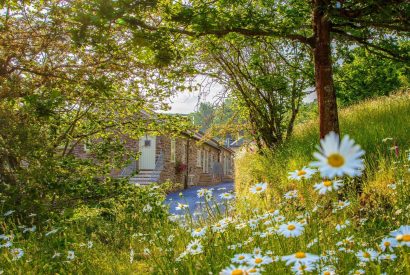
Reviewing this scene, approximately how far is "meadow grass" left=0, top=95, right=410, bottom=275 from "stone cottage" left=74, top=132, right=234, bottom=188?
34.9 feet

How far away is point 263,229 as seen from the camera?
2.96 m

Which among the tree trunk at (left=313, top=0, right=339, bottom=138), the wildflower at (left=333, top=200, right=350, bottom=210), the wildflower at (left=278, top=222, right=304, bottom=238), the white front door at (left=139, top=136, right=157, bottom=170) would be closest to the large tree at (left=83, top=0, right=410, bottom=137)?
the tree trunk at (left=313, top=0, right=339, bottom=138)

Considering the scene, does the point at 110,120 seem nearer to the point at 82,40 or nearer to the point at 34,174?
the point at 34,174

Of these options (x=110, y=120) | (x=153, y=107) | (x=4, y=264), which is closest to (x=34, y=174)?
(x=4, y=264)

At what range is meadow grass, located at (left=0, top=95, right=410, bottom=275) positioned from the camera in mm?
2082

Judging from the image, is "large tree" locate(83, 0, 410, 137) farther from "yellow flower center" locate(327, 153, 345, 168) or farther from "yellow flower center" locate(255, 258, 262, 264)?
"yellow flower center" locate(327, 153, 345, 168)

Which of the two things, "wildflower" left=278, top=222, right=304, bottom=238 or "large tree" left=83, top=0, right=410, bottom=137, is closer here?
"wildflower" left=278, top=222, right=304, bottom=238

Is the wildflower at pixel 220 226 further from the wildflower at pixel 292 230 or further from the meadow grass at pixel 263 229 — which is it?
the wildflower at pixel 292 230

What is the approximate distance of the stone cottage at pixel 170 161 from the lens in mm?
20609

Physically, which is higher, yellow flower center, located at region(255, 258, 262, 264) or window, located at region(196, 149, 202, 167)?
window, located at region(196, 149, 202, 167)

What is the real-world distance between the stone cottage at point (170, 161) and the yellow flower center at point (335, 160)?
51.9ft

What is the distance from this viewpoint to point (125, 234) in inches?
182

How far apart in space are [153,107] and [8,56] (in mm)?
2505

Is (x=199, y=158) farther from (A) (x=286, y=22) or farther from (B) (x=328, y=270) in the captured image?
(B) (x=328, y=270)
